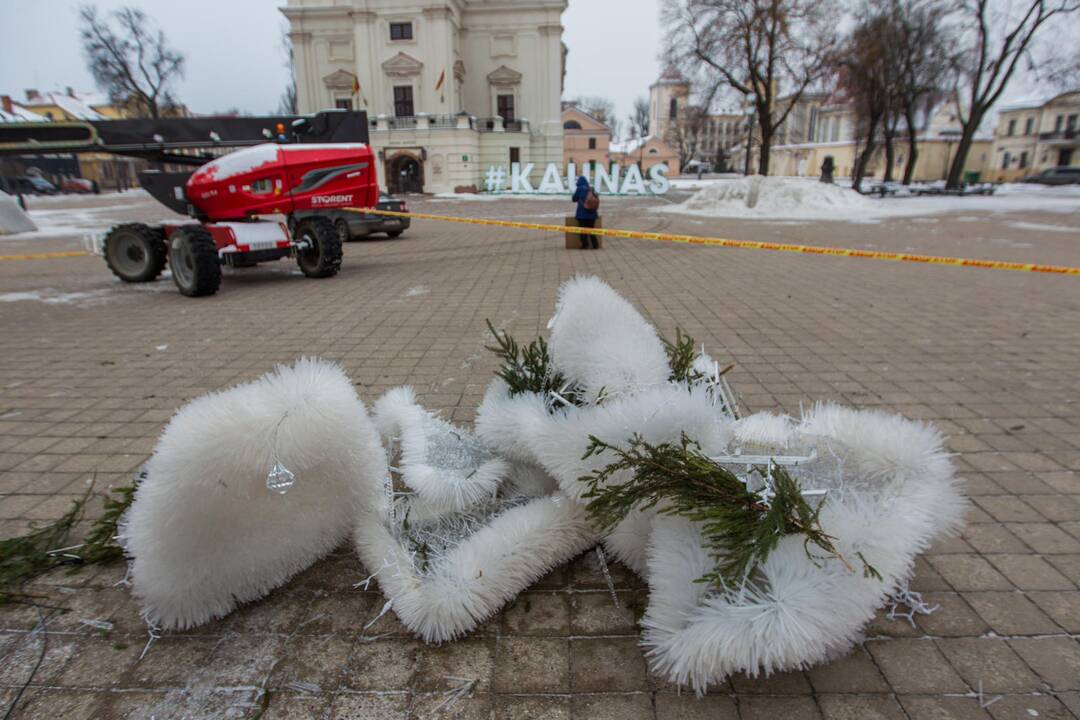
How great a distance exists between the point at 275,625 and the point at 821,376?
14.7ft

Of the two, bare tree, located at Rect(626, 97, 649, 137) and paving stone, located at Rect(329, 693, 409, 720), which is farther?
bare tree, located at Rect(626, 97, 649, 137)

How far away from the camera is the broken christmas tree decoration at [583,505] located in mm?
1942

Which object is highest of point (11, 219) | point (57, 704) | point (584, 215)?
point (584, 215)

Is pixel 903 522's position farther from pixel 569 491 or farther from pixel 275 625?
pixel 275 625

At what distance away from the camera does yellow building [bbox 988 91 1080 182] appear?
217 ft

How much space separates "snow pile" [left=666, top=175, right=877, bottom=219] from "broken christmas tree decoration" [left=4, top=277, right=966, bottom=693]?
74.1 feet

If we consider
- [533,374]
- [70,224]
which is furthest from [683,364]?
[70,224]

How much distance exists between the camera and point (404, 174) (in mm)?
44625

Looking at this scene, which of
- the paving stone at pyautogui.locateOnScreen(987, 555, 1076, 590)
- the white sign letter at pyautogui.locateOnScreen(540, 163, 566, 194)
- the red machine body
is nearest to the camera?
the paving stone at pyautogui.locateOnScreen(987, 555, 1076, 590)

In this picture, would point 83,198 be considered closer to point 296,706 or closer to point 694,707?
point 296,706

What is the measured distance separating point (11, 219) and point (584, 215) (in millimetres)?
18750

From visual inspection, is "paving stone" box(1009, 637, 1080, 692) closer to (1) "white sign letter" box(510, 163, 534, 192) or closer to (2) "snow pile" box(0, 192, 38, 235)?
(2) "snow pile" box(0, 192, 38, 235)

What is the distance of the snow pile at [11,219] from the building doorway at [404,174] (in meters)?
25.2

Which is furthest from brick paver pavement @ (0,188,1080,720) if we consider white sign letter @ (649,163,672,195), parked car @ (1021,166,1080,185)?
parked car @ (1021,166,1080,185)
